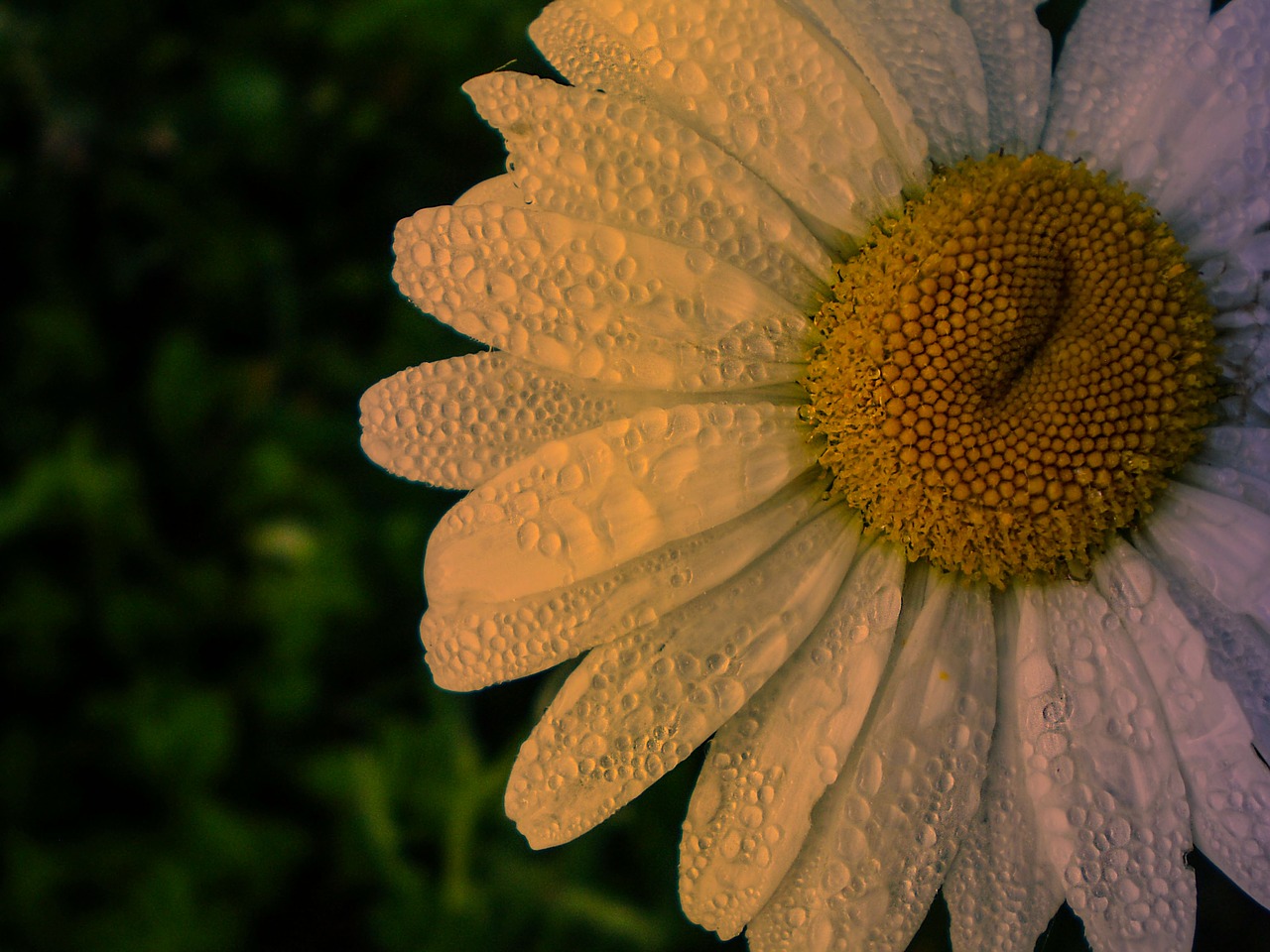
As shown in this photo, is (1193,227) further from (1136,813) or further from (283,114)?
(283,114)

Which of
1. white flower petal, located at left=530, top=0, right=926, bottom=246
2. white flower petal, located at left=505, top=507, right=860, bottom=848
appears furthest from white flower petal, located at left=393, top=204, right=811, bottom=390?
white flower petal, located at left=505, top=507, right=860, bottom=848

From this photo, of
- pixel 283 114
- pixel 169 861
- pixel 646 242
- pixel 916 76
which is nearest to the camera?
pixel 646 242

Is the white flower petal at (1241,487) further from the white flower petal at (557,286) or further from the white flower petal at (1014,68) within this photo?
the white flower petal at (557,286)

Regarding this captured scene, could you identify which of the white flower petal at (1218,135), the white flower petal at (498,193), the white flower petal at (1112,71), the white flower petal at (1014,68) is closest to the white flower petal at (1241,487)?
the white flower petal at (1218,135)

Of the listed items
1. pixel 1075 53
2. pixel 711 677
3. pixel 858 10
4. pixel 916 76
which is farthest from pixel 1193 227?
pixel 711 677

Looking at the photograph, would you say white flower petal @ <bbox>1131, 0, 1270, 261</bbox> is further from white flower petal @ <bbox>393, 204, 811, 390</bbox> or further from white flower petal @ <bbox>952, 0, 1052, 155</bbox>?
white flower petal @ <bbox>393, 204, 811, 390</bbox>

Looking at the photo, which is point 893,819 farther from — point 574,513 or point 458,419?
Answer: point 458,419

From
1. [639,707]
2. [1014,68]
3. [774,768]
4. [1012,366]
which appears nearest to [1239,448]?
[1012,366]
